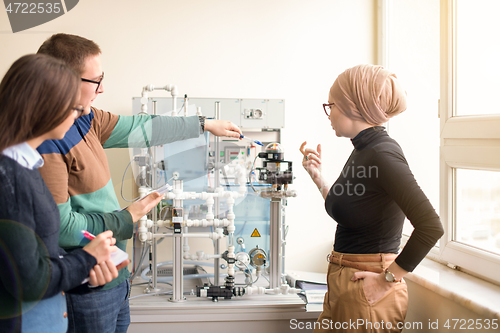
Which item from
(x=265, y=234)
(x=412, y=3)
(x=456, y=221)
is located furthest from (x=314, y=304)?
(x=412, y=3)

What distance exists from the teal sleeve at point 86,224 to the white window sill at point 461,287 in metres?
1.30

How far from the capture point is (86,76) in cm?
99

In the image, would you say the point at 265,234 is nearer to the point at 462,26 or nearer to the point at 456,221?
the point at 456,221

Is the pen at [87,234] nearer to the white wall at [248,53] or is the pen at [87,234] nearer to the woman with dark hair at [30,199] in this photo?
the woman with dark hair at [30,199]

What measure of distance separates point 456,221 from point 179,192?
4.92 ft

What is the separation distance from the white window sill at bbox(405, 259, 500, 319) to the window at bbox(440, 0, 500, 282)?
0.19 ft

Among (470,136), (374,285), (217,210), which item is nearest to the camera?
(374,285)

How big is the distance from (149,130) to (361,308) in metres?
0.98

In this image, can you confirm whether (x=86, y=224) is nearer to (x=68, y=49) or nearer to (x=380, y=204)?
(x=68, y=49)

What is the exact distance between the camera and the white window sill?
136cm

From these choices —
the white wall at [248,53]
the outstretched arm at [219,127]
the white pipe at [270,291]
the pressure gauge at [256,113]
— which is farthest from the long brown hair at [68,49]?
the white wall at [248,53]

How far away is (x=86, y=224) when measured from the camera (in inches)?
37.6

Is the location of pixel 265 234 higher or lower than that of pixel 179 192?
lower

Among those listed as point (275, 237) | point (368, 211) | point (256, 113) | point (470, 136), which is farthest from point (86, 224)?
point (256, 113)
